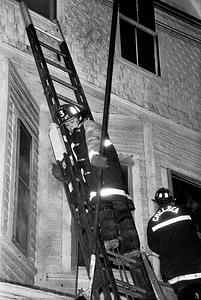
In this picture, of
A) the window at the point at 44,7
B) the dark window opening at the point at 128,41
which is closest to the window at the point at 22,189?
the window at the point at 44,7

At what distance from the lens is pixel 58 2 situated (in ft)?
31.8

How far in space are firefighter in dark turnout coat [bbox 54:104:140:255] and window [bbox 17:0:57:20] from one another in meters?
2.74

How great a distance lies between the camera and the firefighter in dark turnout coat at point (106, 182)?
A: 6.29 metres

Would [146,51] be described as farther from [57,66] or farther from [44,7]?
[57,66]

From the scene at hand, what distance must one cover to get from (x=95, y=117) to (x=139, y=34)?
2.44m

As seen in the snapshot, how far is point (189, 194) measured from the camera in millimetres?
9680

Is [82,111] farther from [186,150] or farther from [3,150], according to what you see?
[186,150]

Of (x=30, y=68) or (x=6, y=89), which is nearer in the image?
(x=6, y=89)

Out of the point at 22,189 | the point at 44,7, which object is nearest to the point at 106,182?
the point at 22,189

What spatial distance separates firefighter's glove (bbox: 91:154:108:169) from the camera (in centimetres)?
608

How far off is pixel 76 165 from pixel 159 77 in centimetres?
405

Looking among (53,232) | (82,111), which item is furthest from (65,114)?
(53,232)

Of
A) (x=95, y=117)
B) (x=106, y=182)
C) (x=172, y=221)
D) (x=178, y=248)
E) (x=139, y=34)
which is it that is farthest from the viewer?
(x=139, y=34)

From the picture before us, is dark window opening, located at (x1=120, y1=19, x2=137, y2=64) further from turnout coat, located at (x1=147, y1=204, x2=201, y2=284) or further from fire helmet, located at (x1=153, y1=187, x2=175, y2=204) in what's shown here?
turnout coat, located at (x1=147, y1=204, x2=201, y2=284)
